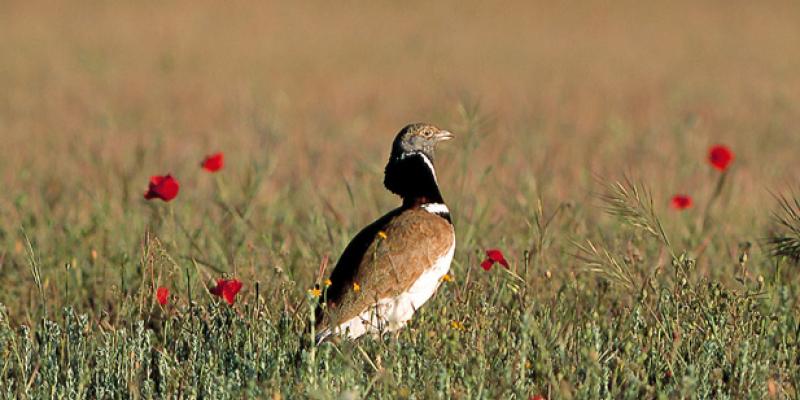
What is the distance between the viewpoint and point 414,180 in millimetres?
5457

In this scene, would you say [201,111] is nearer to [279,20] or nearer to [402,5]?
[279,20]

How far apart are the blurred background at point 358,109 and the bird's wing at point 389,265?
97 centimetres

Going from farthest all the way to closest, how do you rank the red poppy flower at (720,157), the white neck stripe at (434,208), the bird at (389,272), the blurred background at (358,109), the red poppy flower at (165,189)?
the blurred background at (358,109)
the red poppy flower at (720,157)
the red poppy flower at (165,189)
the white neck stripe at (434,208)
the bird at (389,272)

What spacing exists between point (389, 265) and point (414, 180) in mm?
520

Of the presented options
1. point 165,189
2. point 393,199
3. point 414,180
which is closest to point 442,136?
point 414,180

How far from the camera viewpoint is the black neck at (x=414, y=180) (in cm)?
545

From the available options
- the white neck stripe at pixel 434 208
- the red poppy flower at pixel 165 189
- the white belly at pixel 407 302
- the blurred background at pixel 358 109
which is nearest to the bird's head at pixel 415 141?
the white neck stripe at pixel 434 208

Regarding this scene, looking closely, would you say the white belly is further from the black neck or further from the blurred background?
the blurred background

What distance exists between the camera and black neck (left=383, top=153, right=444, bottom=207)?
5.45 metres

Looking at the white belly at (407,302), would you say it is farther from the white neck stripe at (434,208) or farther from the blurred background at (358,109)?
the blurred background at (358,109)

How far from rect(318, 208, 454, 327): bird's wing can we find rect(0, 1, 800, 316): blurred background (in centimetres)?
97

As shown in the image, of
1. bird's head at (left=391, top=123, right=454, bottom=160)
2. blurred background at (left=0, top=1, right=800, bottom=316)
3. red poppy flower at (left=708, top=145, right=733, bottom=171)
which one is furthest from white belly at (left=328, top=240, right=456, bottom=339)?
red poppy flower at (left=708, top=145, right=733, bottom=171)

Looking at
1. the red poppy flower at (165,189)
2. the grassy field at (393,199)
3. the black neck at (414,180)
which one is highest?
the red poppy flower at (165,189)

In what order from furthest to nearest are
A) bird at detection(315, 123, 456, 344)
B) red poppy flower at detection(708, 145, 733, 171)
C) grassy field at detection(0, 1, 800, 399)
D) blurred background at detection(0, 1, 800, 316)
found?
blurred background at detection(0, 1, 800, 316) → red poppy flower at detection(708, 145, 733, 171) → bird at detection(315, 123, 456, 344) → grassy field at detection(0, 1, 800, 399)
